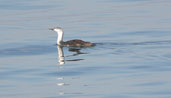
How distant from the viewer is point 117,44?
23812 millimetres

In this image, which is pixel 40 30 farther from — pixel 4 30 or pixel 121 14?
pixel 121 14

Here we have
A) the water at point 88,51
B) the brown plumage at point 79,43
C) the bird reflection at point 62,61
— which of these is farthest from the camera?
the brown plumage at point 79,43

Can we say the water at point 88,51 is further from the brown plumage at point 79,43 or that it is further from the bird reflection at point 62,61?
the brown plumage at point 79,43

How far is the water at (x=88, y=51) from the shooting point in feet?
53.2

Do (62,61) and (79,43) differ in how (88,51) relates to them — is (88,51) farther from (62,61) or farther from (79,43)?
(62,61)

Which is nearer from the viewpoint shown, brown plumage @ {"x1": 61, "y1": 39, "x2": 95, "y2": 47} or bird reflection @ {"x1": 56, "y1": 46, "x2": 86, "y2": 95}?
bird reflection @ {"x1": 56, "y1": 46, "x2": 86, "y2": 95}

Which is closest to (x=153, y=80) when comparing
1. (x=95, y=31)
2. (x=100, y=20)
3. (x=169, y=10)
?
(x=95, y=31)

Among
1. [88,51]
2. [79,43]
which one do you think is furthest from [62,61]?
[79,43]

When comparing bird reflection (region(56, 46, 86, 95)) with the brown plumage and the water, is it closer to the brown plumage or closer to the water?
the water

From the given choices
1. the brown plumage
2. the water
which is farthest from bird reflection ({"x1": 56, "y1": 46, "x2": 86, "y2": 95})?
the brown plumage

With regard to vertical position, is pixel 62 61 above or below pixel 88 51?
below

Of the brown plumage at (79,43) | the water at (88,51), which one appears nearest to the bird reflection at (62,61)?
the water at (88,51)

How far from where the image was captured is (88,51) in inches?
899

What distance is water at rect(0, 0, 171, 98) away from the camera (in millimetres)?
16219
